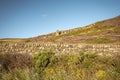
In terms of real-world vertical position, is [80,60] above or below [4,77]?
below

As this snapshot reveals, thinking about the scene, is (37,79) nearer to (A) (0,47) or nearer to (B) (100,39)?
(A) (0,47)

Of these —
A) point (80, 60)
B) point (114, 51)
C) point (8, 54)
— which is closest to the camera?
point (80, 60)

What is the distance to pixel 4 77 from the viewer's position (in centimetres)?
513

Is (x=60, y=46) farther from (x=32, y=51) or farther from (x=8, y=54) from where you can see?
(x=8, y=54)

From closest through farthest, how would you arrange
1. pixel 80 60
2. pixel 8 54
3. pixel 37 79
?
1. pixel 37 79
2. pixel 80 60
3. pixel 8 54

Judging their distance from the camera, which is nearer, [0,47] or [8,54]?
[8,54]

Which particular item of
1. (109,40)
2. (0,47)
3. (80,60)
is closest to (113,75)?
(80,60)

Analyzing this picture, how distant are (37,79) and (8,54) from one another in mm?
9422

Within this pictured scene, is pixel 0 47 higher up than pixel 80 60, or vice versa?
pixel 0 47

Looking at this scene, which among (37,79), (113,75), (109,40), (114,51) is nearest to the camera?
(113,75)

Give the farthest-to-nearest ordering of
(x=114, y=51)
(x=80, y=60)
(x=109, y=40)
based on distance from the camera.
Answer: (x=109, y=40)
(x=114, y=51)
(x=80, y=60)

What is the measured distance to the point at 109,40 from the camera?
2078cm

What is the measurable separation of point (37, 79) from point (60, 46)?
10722mm

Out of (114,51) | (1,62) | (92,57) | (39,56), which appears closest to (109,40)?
(114,51)
